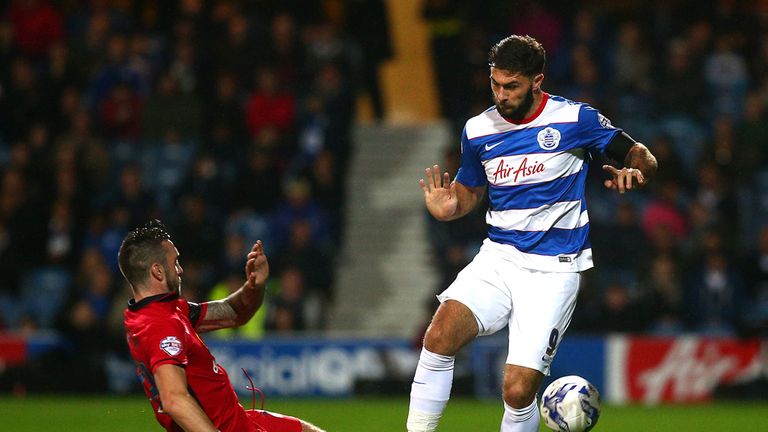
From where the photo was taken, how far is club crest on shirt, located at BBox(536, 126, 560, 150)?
6.61m

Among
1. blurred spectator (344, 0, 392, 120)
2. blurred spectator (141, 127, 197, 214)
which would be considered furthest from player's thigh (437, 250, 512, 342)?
blurred spectator (344, 0, 392, 120)

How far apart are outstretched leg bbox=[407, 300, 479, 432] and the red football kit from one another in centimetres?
100

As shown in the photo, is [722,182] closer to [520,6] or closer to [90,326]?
[520,6]

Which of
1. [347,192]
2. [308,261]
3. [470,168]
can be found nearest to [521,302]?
[470,168]

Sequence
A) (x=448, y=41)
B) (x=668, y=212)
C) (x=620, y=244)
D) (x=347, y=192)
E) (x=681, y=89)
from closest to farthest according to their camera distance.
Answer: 1. (x=620, y=244)
2. (x=668, y=212)
3. (x=681, y=89)
4. (x=448, y=41)
5. (x=347, y=192)

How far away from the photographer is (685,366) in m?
12.7

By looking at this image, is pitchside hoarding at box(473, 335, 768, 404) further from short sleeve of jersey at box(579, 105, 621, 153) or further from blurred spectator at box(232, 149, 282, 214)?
short sleeve of jersey at box(579, 105, 621, 153)

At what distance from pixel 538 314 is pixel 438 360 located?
0.59 m

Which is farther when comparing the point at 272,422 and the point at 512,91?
the point at 512,91

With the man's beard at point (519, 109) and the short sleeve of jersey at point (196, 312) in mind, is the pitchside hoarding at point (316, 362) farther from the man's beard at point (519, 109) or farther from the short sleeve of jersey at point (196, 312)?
the short sleeve of jersey at point (196, 312)

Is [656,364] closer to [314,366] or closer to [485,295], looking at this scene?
[314,366]

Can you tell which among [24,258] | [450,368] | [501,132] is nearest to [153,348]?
[450,368]

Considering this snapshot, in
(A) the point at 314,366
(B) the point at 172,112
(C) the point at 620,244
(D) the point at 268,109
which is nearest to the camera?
(A) the point at 314,366

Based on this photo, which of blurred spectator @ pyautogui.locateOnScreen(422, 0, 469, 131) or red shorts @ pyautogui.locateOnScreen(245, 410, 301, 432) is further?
blurred spectator @ pyautogui.locateOnScreen(422, 0, 469, 131)
